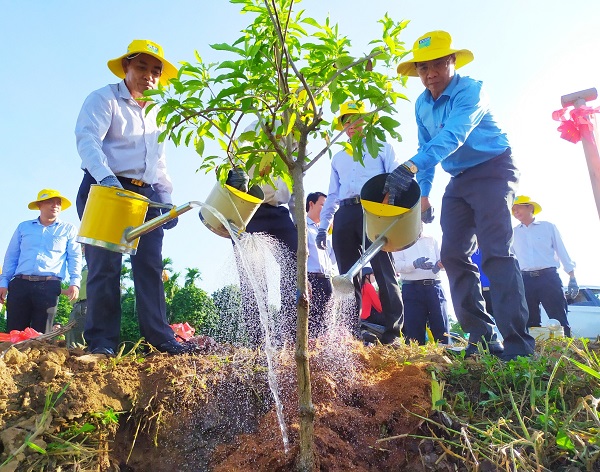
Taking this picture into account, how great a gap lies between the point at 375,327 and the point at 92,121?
2367 mm

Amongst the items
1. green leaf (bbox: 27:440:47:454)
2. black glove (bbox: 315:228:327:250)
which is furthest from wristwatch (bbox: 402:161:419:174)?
black glove (bbox: 315:228:327:250)

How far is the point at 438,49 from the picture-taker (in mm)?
2973

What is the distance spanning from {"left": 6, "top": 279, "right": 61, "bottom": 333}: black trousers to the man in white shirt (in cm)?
464

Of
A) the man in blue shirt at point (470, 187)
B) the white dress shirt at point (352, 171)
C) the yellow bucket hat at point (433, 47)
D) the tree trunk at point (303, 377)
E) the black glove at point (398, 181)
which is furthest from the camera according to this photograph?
the white dress shirt at point (352, 171)

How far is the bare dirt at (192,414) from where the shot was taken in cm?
187

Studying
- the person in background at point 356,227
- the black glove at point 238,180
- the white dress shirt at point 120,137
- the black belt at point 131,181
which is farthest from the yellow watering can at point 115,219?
the person in background at point 356,227

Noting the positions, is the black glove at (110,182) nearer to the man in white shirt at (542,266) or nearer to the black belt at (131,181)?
the black belt at (131,181)

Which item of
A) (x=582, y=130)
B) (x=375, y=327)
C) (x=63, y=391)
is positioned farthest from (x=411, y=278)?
(x=63, y=391)

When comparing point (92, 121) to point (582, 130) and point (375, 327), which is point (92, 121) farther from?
point (582, 130)

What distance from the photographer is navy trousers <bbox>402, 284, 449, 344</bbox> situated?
516 cm

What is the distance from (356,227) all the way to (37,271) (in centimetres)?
304

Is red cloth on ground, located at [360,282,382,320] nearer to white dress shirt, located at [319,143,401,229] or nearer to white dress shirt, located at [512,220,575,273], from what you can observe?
white dress shirt, located at [319,143,401,229]

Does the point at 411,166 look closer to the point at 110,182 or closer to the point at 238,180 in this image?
the point at 238,180

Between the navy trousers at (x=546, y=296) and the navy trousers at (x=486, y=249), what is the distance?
117 inches
